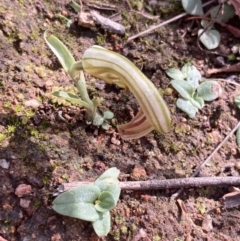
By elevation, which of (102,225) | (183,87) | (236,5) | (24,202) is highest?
(236,5)

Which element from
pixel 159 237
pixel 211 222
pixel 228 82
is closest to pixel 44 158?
pixel 159 237

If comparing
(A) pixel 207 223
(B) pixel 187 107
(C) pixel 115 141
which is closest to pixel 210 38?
(B) pixel 187 107

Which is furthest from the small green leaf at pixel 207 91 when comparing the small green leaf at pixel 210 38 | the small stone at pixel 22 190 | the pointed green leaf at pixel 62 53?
the small stone at pixel 22 190

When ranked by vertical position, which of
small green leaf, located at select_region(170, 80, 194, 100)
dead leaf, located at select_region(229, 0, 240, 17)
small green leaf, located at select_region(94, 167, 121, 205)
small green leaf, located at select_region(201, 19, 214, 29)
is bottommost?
small green leaf, located at select_region(94, 167, 121, 205)

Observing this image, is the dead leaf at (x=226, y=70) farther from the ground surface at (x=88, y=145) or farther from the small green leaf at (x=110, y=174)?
the small green leaf at (x=110, y=174)

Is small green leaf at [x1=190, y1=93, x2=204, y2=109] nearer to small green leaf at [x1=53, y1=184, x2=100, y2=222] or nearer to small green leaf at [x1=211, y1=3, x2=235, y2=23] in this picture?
small green leaf at [x1=211, y1=3, x2=235, y2=23]

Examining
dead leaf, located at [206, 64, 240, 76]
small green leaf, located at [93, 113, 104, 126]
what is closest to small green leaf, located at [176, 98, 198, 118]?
dead leaf, located at [206, 64, 240, 76]

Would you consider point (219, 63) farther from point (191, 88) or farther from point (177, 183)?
point (177, 183)
